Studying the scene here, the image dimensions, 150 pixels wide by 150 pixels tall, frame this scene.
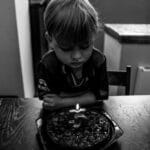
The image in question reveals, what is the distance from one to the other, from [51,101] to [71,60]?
0.68 feet

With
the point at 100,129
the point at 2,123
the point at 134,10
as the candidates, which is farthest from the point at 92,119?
the point at 134,10

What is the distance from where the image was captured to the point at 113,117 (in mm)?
897

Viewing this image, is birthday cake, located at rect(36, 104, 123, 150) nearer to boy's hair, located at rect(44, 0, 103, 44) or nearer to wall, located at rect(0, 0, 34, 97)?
boy's hair, located at rect(44, 0, 103, 44)

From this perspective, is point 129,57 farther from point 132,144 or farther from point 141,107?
point 132,144

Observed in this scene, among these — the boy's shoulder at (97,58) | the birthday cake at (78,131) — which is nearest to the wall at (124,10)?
the boy's shoulder at (97,58)

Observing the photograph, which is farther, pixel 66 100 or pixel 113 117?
pixel 66 100

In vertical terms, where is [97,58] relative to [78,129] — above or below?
above

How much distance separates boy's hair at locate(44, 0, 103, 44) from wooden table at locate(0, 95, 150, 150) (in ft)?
0.99

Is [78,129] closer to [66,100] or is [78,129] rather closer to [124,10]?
[66,100]

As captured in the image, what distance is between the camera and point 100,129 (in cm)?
74

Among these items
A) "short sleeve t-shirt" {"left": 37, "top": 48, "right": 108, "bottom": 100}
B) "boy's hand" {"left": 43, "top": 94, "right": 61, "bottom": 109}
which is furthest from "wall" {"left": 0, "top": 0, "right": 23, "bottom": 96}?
"boy's hand" {"left": 43, "top": 94, "right": 61, "bottom": 109}

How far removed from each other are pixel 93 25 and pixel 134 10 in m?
2.11

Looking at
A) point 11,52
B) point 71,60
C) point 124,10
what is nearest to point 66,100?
point 71,60

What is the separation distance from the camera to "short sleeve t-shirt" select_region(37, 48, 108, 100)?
105 centimetres
